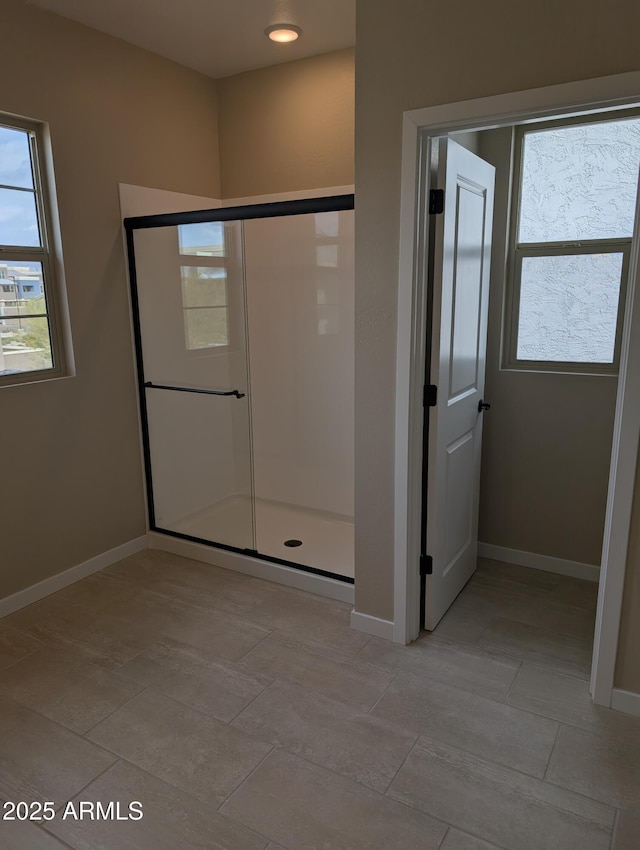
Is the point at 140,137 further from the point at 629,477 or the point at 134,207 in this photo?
the point at 629,477

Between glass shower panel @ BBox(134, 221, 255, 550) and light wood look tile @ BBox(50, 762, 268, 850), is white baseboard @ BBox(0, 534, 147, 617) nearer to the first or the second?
glass shower panel @ BBox(134, 221, 255, 550)

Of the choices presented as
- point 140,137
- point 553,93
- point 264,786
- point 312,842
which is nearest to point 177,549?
point 264,786

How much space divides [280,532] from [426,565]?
1.22 meters

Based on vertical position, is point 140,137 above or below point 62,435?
above

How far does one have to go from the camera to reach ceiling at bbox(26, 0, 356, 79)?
2.70 metres

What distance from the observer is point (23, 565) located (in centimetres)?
291

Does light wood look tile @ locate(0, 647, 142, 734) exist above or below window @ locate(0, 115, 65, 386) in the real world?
below

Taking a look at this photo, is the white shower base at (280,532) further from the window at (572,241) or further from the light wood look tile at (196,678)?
the window at (572,241)

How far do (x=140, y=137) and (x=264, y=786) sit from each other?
10.4 feet

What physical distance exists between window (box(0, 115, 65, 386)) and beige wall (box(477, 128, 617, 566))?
7.21ft

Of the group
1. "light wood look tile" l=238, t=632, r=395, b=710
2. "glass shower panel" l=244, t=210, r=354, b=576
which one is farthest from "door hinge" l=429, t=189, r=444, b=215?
"light wood look tile" l=238, t=632, r=395, b=710

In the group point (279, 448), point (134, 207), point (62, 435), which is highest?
point (134, 207)

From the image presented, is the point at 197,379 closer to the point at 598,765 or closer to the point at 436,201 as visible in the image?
the point at 436,201

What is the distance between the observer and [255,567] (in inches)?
126
